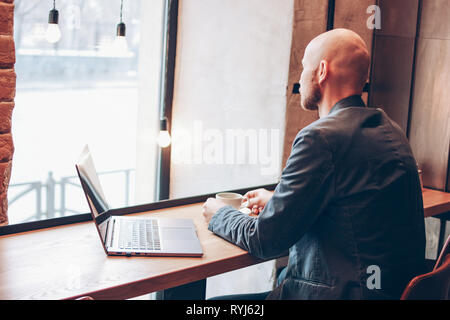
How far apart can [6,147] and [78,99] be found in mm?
938

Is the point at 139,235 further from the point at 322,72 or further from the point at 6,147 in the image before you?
the point at 322,72

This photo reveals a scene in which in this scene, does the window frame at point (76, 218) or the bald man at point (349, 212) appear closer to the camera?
the bald man at point (349, 212)

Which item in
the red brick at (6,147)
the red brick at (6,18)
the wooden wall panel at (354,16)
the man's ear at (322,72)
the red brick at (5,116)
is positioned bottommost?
the red brick at (6,147)

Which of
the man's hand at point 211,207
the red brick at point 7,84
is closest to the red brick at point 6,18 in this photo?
the red brick at point 7,84

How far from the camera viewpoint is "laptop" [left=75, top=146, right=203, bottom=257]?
5.35 feet

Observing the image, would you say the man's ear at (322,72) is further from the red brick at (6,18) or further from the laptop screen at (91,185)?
the red brick at (6,18)

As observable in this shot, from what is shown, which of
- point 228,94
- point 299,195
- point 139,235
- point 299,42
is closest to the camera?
point 299,195

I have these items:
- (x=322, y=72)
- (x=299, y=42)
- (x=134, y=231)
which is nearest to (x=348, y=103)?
(x=322, y=72)

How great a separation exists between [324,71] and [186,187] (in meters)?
1.54

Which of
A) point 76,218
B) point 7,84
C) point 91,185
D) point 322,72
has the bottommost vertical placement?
point 76,218

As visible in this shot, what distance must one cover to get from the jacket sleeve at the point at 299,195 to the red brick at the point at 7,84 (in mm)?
923

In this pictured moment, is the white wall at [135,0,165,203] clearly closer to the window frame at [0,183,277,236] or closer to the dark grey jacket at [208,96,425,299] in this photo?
the window frame at [0,183,277,236]

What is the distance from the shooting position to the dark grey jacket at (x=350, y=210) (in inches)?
58.4

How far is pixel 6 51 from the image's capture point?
5.56 ft
